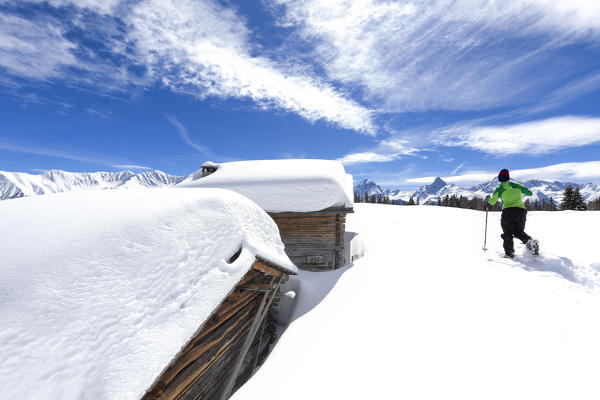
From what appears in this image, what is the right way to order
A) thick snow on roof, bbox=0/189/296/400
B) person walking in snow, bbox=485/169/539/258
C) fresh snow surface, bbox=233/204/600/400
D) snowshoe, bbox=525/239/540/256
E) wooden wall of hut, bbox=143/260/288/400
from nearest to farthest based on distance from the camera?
thick snow on roof, bbox=0/189/296/400 → wooden wall of hut, bbox=143/260/288/400 → fresh snow surface, bbox=233/204/600/400 → snowshoe, bbox=525/239/540/256 → person walking in snow, bbox=485/169/539/258

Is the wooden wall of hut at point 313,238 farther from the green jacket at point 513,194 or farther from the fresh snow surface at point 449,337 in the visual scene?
the green jacket at point 513,194

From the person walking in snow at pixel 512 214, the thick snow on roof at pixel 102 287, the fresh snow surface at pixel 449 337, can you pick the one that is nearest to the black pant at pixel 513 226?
the person walking in snow at pixel 512 214

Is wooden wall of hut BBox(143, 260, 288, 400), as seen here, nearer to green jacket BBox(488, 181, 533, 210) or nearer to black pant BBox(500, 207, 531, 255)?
black pant BBox(500, 207, 531, 255)

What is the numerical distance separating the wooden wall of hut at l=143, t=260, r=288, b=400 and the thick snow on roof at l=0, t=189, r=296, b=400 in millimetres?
369

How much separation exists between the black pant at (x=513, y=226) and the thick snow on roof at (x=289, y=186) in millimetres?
4796

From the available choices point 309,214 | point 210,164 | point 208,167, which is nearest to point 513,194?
point 309,214

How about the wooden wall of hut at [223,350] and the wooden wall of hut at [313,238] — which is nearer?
the wooden wall of hut at [223,350]

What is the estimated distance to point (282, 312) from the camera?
23.4 feet

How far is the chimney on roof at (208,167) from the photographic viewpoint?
14.7 meters

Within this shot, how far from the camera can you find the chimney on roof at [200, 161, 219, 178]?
Answer: 14703 mm

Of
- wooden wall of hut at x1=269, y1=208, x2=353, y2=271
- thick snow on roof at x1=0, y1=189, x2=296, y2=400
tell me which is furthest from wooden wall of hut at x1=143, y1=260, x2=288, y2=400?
wooden wall of hut at x1=269, y1=208, x2=353, y2=271

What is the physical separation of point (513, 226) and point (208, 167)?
14.3 metres

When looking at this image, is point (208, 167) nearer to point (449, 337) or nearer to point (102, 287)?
point (102, 287)

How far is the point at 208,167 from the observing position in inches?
584
